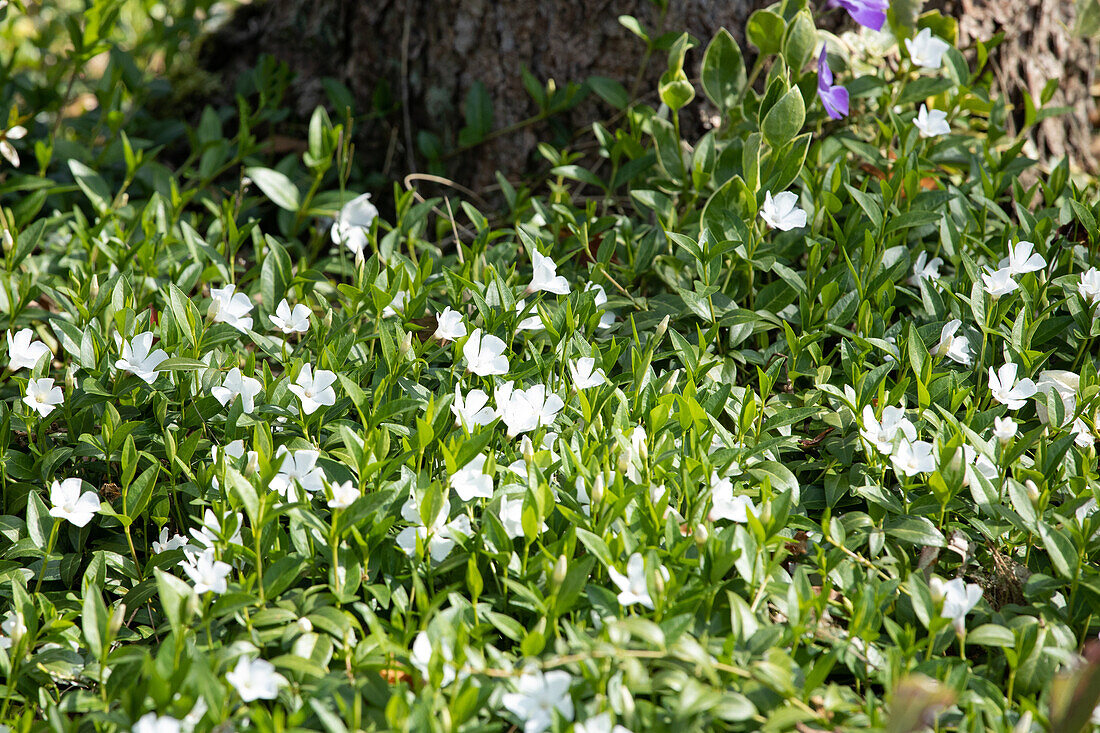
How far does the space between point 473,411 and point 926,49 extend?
173cm

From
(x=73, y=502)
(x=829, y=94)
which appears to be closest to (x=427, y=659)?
(x=73, y=502)

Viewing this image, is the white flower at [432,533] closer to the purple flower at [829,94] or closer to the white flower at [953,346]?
the white flower at [953,346]

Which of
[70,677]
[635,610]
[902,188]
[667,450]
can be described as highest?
[902,188]

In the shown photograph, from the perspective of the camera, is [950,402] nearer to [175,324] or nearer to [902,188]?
[902,188]

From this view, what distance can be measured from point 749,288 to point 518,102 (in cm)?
125

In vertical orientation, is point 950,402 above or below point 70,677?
above

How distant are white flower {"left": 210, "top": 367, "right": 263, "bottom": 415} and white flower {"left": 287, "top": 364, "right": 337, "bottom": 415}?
0.29 feet


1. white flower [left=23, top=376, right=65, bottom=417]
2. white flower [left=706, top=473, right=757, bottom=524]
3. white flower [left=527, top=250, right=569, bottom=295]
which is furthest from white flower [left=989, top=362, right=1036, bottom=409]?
white flower [left=23, top=376, right=65, bottom=417]

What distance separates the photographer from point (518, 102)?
3043mm

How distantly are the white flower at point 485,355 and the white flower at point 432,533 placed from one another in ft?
1.11

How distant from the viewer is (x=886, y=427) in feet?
5.54

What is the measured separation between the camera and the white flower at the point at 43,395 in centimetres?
175

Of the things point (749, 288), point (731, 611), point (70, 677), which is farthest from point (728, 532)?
point (70, 677)

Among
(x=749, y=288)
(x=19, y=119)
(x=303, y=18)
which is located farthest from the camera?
(x=303, y=18)
